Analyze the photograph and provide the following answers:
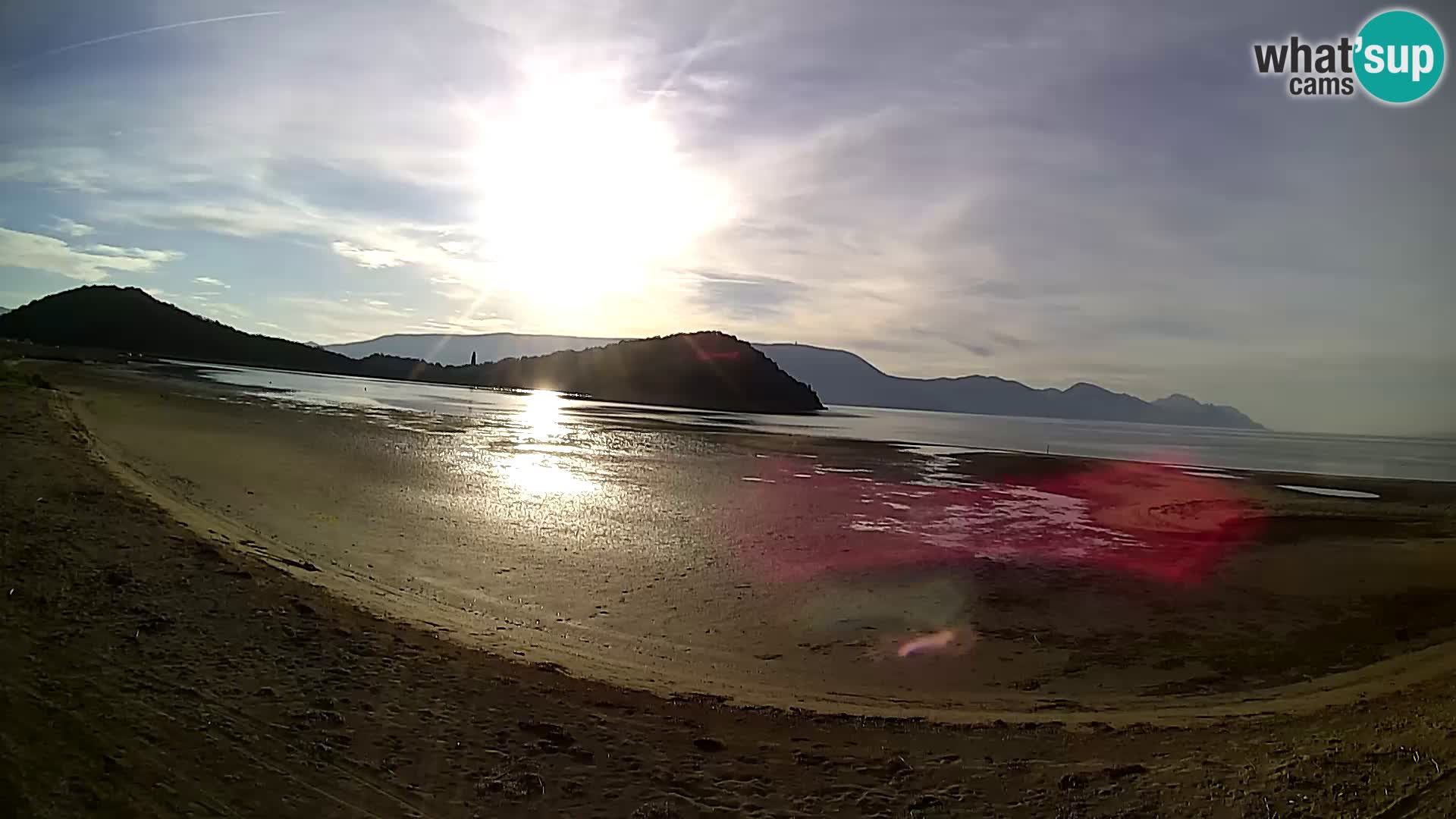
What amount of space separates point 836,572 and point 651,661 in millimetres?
7518

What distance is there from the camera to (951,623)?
15109mm

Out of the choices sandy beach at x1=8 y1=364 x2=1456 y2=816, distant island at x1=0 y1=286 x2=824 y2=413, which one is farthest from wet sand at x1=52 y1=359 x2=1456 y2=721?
distant island at x1=0 y1=286 x2=824 y2=413

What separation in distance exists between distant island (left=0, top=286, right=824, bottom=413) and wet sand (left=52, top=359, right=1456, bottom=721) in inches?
3741

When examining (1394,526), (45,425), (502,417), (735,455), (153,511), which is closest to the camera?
(153,511)

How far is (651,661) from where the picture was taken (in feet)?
39.2

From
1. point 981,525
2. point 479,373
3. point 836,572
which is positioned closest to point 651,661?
point 836,572

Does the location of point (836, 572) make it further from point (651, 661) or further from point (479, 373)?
point (479, 373)

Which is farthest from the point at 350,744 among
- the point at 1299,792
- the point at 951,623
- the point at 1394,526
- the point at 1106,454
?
the point at 1106,454

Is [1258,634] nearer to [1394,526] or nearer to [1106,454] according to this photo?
[1394,526]

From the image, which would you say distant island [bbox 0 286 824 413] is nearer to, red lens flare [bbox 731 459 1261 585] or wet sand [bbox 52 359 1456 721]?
red lens flare [bbox 731 459 1261 585]

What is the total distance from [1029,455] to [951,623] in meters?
48.5

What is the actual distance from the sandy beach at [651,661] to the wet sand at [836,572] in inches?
4.8

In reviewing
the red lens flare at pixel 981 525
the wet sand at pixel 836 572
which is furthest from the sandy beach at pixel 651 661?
the red lens flare at pixel 981 525

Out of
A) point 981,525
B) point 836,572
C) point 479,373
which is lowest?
point 836,572
